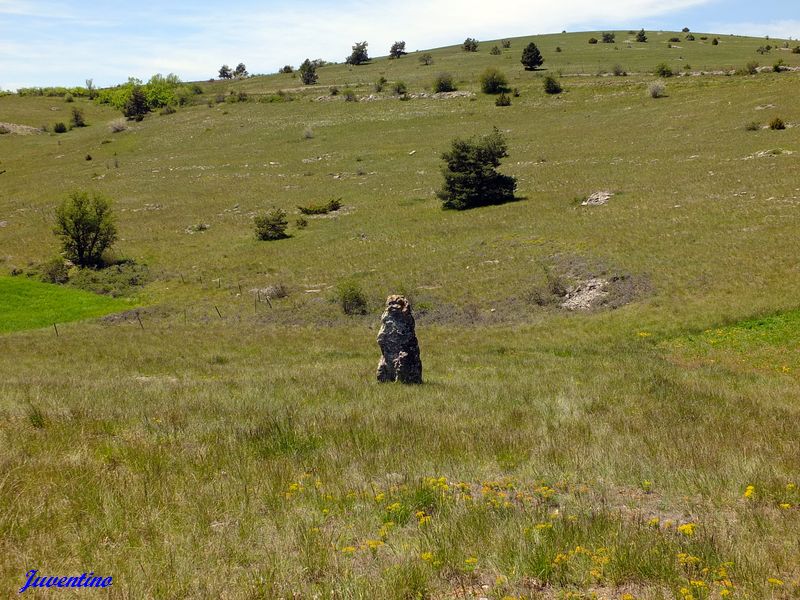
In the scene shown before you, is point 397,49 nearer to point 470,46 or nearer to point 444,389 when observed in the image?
point 470,46

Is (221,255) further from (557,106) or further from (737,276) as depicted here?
(557,106)

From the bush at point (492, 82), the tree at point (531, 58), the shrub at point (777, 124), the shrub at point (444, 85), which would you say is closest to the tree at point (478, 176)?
the shrub at point (777, 124)

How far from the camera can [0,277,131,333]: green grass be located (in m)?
39.6

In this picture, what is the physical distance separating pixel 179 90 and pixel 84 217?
93.1 m

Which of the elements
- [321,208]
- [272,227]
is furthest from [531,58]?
[272,227]

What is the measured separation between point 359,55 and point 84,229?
412 ft

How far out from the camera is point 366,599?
155 inches

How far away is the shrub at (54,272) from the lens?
4938cm

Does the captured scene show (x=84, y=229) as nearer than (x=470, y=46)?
Yes

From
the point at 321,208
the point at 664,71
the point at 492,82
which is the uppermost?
the point at 492,82

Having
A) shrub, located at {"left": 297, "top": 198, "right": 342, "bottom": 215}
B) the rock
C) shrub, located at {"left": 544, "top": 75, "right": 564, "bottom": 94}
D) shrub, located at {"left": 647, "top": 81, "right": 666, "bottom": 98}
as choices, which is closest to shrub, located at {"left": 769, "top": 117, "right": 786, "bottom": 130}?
the rock

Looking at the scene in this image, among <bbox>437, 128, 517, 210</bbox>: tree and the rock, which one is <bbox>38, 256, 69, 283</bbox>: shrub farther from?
the rock

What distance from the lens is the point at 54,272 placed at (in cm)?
4969
